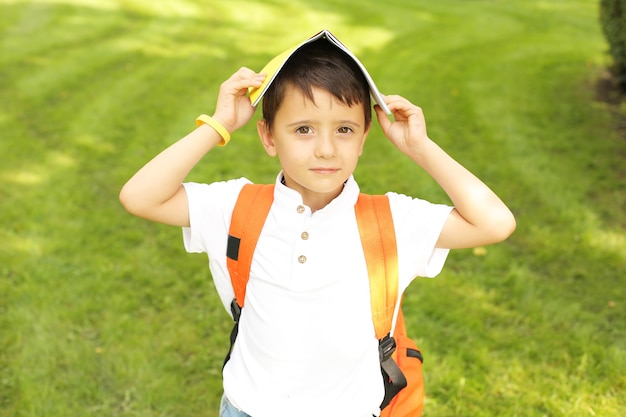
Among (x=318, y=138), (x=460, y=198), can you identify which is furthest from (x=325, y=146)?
(x=460, y=198)

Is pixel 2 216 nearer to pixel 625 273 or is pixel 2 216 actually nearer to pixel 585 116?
pixel 625 273

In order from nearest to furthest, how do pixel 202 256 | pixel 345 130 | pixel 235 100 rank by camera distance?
pixel 345 130, pixel 235 100, pixel 202 256

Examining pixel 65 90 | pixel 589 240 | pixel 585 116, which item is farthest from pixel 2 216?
pixel 585 116

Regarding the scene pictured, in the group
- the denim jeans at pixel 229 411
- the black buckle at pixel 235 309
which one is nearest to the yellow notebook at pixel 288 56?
the black buckle at pixel 235 309

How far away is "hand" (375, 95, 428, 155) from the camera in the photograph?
7.65 feet

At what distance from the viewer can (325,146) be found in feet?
7.06

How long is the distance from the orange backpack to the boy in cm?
3

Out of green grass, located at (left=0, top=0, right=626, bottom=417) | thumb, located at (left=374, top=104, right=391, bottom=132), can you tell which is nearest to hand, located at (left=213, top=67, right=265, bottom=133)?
thumb, located at (left=374, top=104, right=391, bottom=132)

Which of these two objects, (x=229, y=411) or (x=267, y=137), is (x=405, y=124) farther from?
(x=229, y=411)

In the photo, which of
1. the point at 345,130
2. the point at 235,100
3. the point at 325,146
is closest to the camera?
the point at 325,146

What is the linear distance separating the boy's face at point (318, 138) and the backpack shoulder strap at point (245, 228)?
0.51 feet

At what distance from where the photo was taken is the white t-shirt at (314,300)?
2.22 metres

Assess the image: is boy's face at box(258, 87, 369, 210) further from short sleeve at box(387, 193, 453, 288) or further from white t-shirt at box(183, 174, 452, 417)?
short sleeve at box(387, 193, 453, 288)

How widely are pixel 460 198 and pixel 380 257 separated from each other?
1.17ft
